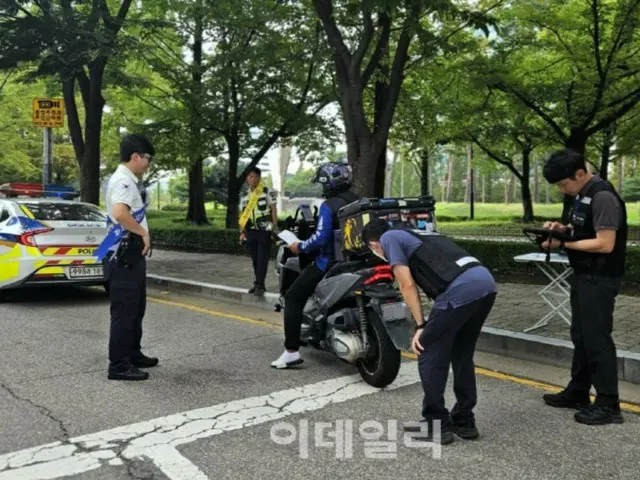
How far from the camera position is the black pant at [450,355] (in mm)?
3576

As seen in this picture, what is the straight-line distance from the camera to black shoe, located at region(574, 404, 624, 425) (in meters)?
3.96

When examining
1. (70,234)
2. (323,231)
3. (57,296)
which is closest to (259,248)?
(70,234)

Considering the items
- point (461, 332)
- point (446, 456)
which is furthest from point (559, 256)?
point (446, 456)

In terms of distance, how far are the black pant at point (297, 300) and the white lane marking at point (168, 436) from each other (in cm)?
57

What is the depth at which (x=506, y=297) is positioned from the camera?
821 cm

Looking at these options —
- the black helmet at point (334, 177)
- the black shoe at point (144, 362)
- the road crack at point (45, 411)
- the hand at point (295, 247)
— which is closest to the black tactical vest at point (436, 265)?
the black helmet at point (334, 177)

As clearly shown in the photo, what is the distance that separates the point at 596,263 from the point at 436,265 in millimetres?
1203

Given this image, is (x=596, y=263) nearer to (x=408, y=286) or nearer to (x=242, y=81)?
(x=408, y=286)

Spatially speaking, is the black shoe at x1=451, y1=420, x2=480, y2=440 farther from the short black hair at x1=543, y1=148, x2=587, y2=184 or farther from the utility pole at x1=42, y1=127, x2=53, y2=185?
the utility pole at x1=42, y1=127, x2=53, y2=185

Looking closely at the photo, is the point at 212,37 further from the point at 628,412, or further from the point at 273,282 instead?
the point at 628,412

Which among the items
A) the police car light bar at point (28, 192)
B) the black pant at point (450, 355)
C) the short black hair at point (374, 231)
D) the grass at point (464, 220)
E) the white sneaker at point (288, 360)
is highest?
the police car light bar at point (28, 192)

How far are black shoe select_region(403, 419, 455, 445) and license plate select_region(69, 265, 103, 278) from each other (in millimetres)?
5933

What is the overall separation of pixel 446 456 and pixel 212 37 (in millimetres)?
15973

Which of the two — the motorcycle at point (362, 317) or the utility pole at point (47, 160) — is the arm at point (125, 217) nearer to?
the motorcycle at point (362, 317)
